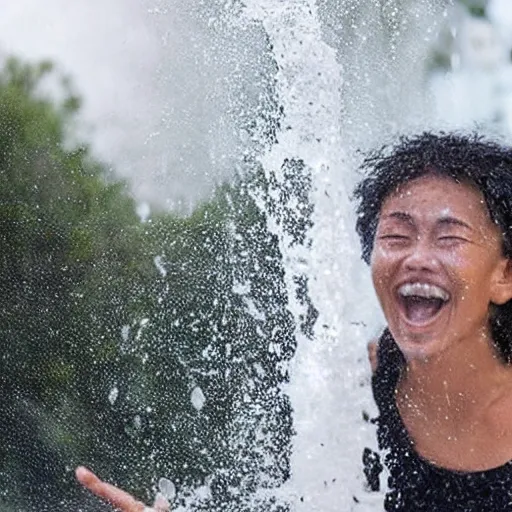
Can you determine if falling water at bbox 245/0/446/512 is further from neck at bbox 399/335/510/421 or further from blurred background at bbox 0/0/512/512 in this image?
neck at bbox 399/335/510/421

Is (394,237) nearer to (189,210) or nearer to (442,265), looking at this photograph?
(442,265)

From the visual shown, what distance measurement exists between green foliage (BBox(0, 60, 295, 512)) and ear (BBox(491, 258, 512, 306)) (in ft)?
3.29

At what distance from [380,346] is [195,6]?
169 cm

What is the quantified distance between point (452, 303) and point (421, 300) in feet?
0.19

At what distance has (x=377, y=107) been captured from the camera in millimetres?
2777

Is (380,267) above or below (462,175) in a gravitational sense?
below

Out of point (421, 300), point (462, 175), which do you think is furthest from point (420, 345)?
point (462, 175)

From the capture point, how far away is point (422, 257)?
1.90 metres

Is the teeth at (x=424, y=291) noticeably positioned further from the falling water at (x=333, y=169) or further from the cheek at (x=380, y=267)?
the falling water at (x=333, y=169)

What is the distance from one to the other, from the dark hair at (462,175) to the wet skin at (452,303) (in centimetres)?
2

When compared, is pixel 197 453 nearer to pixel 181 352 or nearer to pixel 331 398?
pixel 181 352

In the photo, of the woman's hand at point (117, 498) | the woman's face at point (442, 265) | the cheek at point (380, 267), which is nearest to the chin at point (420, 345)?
the woman's face at point (442, 265)

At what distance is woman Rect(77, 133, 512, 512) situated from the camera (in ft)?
6.23

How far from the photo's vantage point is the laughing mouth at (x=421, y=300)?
1907 mm
